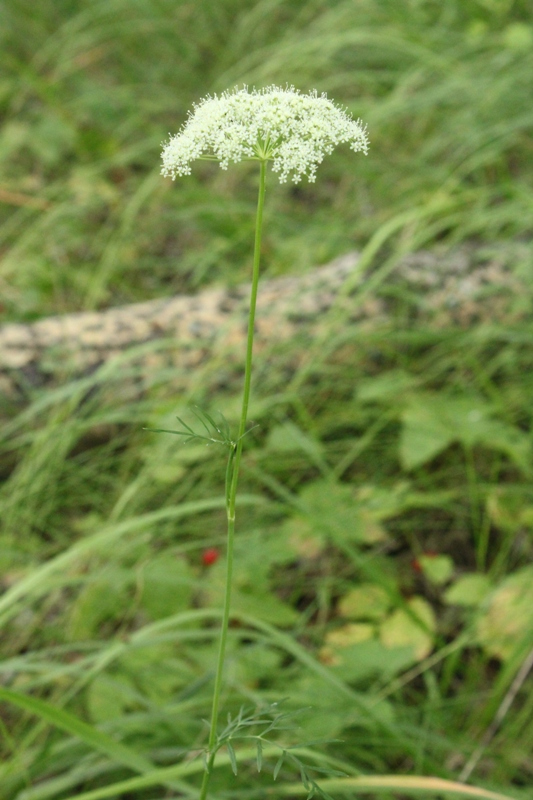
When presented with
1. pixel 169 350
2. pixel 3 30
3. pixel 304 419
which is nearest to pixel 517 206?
pixel 304 419

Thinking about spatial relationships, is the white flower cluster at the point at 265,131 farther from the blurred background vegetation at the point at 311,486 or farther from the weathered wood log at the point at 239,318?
the weathered wood log at the point at 239,318

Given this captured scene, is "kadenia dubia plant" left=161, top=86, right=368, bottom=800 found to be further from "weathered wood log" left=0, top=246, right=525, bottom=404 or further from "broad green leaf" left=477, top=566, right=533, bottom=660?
Result: "weathered wood log" left=0, top=246, right=525, bottom=404

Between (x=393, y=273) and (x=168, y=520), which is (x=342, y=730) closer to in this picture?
(x=168, y=520)

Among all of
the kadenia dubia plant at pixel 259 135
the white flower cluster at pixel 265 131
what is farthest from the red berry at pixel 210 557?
the white flower cluster at pixel 265 131

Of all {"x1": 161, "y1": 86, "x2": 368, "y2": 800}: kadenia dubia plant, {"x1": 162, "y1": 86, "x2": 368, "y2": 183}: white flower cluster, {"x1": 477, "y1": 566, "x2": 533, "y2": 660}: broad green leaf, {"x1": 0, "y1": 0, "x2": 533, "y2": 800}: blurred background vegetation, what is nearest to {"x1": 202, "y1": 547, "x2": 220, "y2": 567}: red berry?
{"x1": 0, "y1": 0, "x2": 533, "y2": 800}: blurred background vegetation

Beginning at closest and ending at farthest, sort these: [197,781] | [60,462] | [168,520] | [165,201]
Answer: [197,781] < [168,520] < [60,462] < [165,201]
